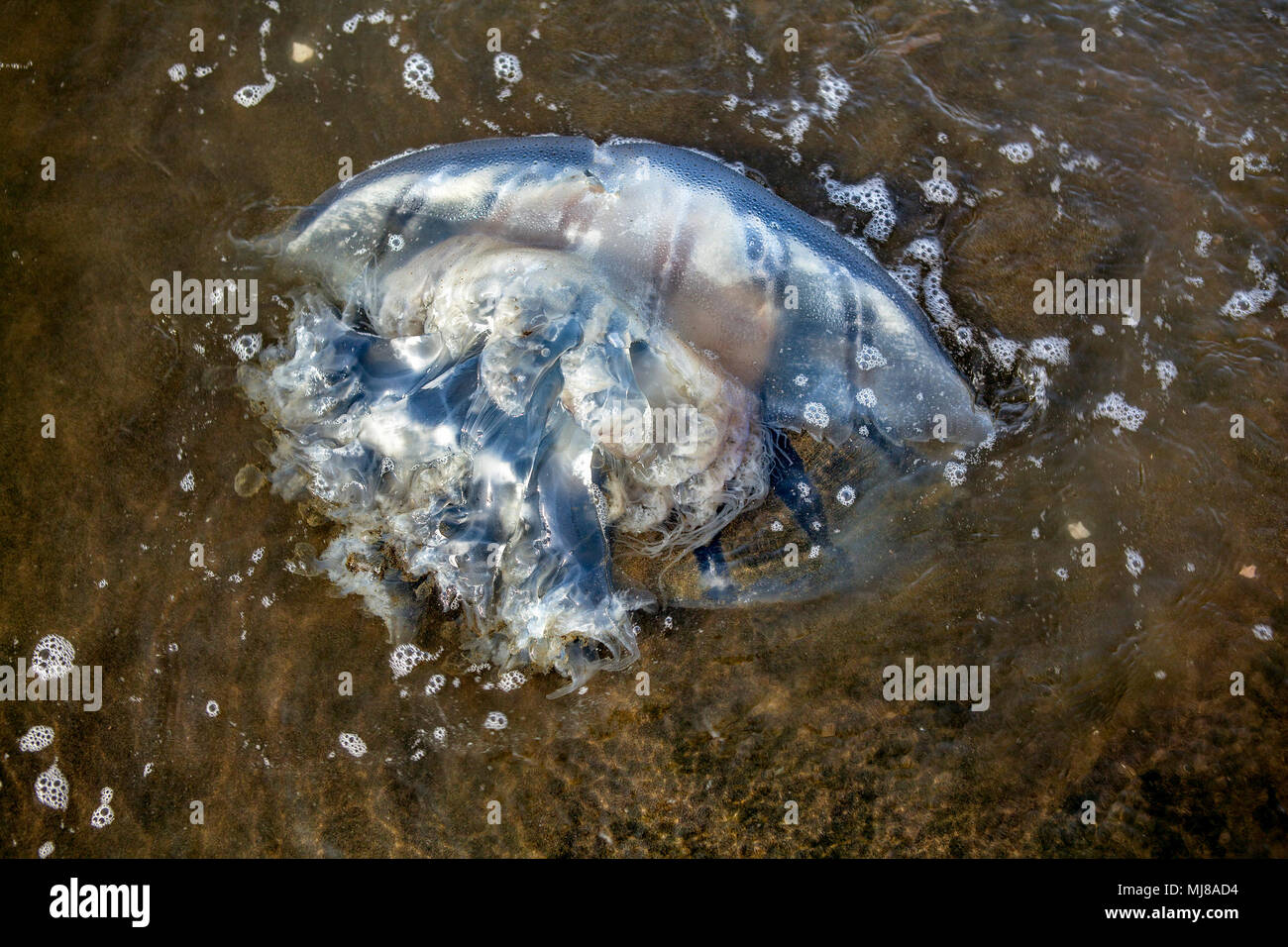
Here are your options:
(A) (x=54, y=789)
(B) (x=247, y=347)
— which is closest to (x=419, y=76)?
(B) (x=247, y=347)

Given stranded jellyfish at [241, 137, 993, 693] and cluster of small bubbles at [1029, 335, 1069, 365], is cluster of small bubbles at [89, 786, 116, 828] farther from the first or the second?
cluster of small bubbles at [1029, 335, 1069, 365]

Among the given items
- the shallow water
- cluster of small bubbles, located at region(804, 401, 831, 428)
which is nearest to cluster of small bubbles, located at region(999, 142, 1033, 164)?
the shallow water

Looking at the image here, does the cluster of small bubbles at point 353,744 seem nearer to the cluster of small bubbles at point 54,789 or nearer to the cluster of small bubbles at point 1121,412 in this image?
the cluster of small bubbles at point 54,789

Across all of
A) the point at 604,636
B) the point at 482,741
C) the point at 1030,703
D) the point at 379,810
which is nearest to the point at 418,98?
the point at 604,636

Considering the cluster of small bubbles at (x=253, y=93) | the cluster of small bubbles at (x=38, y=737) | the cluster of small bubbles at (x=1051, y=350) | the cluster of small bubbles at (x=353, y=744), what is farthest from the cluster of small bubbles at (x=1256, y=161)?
the cluster of small bubbles at (x=38, y=737)
